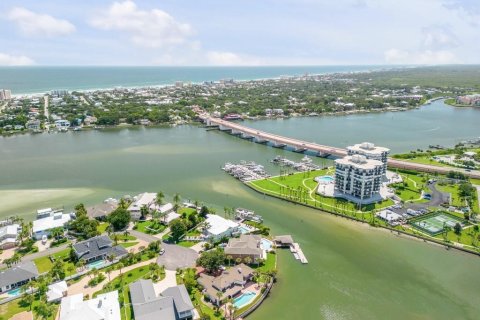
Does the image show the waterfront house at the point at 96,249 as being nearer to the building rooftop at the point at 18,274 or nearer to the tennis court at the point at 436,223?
the building rooftop at the point at 18,274

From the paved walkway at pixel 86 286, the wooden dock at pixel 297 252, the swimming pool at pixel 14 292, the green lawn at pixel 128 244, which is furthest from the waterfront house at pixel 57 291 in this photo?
the wooden dock at pixel 297 252

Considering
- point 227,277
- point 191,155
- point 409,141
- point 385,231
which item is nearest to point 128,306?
point 227,277

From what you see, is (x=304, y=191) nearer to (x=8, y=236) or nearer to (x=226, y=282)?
(x=226, y=282)

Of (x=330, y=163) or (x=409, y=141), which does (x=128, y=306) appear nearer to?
(x=330, y=163)

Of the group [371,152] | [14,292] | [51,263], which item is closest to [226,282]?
[51,263]

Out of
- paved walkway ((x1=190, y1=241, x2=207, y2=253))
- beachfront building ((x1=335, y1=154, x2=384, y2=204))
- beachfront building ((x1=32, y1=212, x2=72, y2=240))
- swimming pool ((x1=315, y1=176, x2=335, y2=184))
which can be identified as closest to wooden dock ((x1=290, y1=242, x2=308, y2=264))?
paved walkway ((x1=190, y1=241, x2=207, y2=253))

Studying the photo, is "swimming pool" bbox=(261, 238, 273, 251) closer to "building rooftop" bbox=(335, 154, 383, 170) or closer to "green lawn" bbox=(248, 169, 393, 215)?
"green lawn" bbox=(248, 169, 393, 215)
